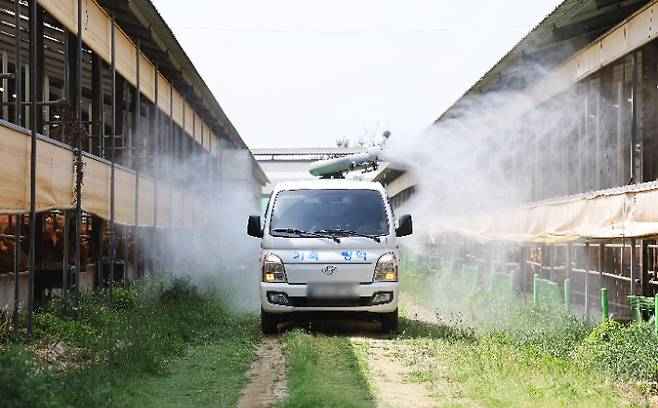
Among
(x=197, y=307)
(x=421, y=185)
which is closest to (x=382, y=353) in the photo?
(x=197, y=307)

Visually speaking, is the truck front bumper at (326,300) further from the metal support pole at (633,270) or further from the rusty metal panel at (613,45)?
the rusty metal panel at (613,45)

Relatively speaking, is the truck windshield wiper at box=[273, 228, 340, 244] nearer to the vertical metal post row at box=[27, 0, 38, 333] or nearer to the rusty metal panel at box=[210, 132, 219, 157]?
the vertical metal post row at box=[27, 0, 38, 333]

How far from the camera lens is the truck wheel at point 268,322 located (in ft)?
46.3

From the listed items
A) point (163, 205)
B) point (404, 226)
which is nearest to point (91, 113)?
point (163, 205)

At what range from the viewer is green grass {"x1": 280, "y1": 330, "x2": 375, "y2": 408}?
321 inches

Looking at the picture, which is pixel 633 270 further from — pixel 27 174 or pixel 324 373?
pixel 27 174

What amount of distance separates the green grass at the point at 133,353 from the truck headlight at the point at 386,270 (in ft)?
6.64

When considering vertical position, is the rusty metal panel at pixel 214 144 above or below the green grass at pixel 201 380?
above

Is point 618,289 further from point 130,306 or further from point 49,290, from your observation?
point 49,290

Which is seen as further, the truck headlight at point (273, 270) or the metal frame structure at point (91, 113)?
the truck headlight at point (273, 270)

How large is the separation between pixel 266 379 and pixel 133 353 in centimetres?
151

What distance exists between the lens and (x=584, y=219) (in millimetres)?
13727

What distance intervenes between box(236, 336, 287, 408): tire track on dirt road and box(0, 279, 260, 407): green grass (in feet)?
0.47

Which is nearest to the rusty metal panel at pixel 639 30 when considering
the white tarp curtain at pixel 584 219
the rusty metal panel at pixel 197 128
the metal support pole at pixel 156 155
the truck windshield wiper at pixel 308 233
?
the white tarp curtain at pixel 584 219
